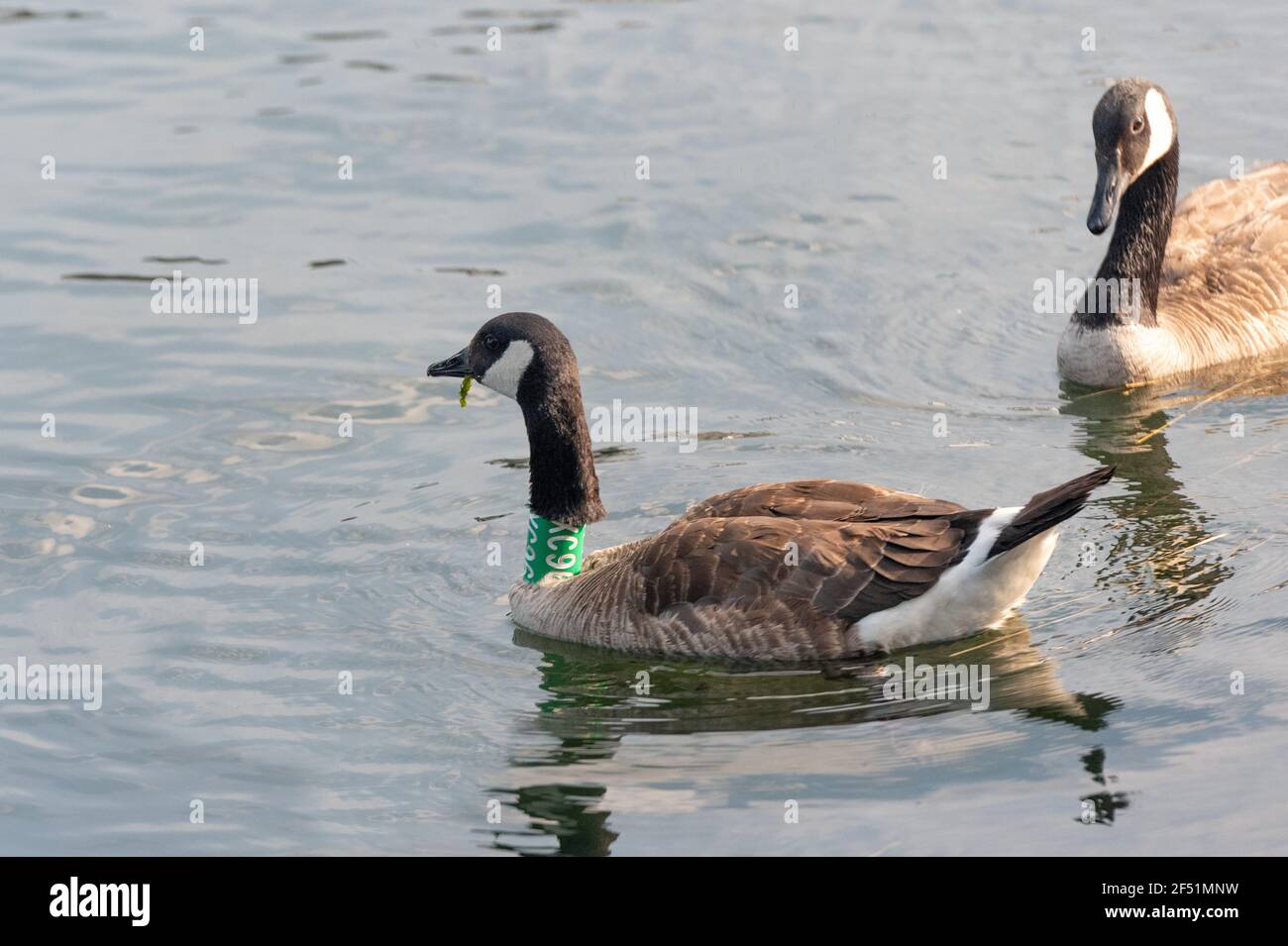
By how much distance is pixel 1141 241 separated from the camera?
51.3 ft

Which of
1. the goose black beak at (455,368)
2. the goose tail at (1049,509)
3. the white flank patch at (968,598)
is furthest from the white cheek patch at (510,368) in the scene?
the goose tail at (1049,509)

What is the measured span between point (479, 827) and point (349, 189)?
11.4m

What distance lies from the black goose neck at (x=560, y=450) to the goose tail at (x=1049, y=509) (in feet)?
8.72

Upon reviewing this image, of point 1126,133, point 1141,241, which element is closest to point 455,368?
point 1126,133

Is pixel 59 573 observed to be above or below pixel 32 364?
below

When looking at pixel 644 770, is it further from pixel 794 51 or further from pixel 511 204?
pixel 794 51

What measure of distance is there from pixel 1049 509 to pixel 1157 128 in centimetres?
666

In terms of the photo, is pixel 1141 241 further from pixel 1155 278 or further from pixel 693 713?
pixel 693 713

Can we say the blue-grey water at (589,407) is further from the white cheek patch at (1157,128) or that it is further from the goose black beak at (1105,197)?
the white cheek patch at (1157,128)

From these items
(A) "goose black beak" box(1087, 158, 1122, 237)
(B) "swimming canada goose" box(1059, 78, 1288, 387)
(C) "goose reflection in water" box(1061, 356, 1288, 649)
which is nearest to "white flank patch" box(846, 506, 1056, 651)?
(C) "goose reflection in water" box(1061, 356, 1288, 649)

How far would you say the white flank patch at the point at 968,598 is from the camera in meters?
10.3

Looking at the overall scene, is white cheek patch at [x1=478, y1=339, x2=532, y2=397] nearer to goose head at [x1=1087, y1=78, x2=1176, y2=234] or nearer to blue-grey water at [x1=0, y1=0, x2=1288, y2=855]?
blue-grey water at [x1=0, y1=0, x2=1288, y2=855]

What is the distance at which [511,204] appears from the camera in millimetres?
18766

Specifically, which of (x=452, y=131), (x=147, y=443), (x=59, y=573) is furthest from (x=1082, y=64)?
(x=59, y=573)
